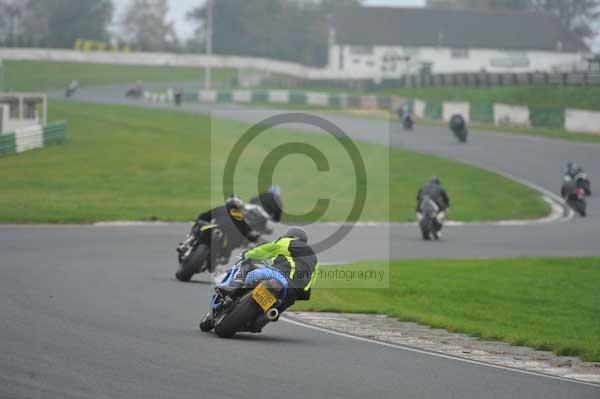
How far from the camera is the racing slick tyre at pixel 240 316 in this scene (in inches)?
419

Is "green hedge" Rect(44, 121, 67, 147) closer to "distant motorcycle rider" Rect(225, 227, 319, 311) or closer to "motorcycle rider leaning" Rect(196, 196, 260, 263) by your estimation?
"motorcycle rider leaning" Rect(196, 196, 260, 263)

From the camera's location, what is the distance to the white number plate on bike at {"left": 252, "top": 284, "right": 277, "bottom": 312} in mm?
10594

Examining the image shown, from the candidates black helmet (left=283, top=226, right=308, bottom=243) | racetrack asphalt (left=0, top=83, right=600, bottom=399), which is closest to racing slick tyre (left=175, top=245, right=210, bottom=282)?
racetrack asphalt (left=0, top=83, right=600, bottom=399)

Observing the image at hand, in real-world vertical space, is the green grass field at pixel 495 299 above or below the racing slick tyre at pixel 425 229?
below

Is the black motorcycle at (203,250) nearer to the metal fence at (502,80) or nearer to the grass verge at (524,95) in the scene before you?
the grass verge at (524,95)

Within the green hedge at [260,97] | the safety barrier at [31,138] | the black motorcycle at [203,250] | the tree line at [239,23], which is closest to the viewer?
the black motorcycle at [203,250]

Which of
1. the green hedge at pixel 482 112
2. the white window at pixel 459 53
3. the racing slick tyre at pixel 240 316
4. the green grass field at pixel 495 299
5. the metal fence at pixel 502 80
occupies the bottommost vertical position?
the green grass field at pixel 495 299

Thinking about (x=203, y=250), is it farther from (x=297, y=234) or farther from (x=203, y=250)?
(x=297, y=234)

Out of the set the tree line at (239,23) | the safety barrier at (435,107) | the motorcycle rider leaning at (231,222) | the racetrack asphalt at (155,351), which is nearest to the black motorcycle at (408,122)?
the safety barrier at (435,107)

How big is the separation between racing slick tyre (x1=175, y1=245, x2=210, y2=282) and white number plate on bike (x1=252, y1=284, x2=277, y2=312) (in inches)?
201

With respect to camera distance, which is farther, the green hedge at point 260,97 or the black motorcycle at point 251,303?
the green hedge at point 260,97

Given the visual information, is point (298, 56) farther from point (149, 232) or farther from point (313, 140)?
point (149, 232)

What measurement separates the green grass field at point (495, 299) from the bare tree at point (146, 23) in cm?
14167

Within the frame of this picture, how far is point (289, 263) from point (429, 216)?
13.3 meters
